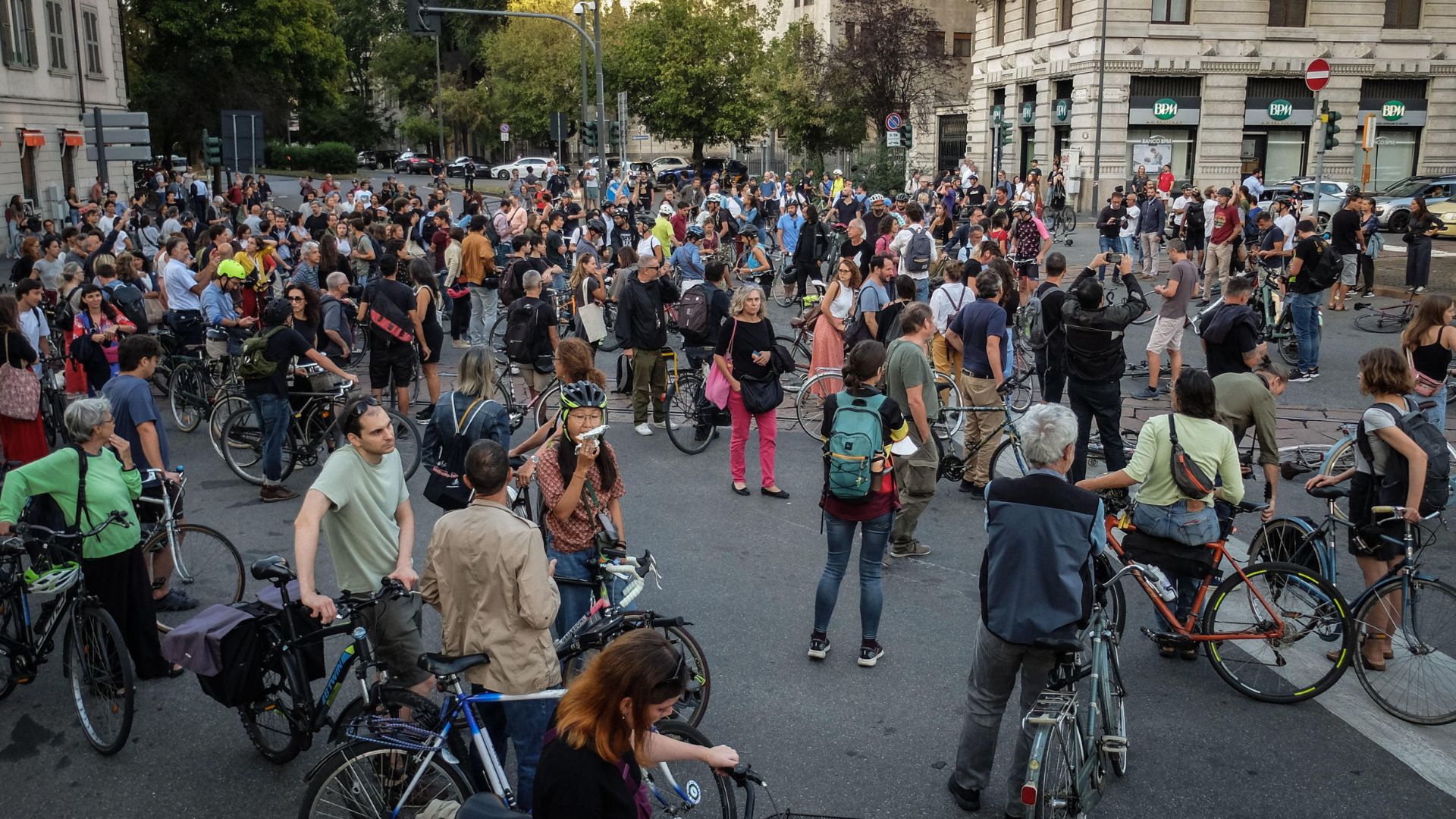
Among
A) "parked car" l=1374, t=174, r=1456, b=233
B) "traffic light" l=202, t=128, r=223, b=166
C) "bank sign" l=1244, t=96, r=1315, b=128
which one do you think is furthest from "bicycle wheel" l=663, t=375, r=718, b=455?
"bank sign" l=1244, t=96, r=1315, b=128

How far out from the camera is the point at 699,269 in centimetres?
1631

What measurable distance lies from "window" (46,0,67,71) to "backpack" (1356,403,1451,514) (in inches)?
1426

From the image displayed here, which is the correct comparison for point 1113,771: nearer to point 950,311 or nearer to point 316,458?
point 950,311

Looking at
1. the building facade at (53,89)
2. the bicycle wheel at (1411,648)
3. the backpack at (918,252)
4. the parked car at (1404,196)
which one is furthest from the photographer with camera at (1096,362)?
the building facade at (53,89)

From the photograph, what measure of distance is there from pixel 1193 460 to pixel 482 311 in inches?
442

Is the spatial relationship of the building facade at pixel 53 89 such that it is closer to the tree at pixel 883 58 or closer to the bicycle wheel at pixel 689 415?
the tree at pixel 883 58

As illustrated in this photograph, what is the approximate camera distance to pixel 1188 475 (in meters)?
5.95

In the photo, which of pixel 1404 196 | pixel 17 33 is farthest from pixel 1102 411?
pixel 17 33

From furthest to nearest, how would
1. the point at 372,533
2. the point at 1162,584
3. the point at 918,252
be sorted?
1. the point at 918,252
2. the point at 1162,584
3. the point at 372,533

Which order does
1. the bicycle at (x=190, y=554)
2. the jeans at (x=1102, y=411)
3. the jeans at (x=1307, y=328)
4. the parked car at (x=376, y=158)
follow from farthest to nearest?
the parked car at (x=376, y=158), the jeans at (x=1307, y=328), the jeans at (x=1102, y=411), the bicycle at (x=190, y=554)

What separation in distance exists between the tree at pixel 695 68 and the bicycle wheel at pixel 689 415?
4331 centimetres

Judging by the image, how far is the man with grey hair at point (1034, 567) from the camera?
4.62m

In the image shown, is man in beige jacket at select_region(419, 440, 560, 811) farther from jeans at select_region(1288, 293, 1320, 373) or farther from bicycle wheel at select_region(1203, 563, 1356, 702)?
jeans at select_region(1288, 293, 1320, 373)

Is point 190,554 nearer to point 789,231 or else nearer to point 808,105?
point 789,231
